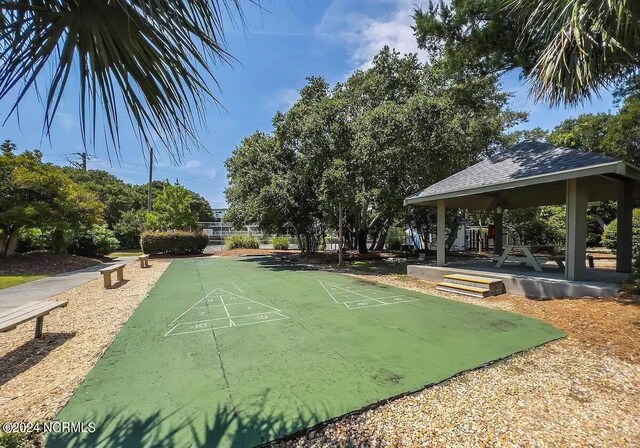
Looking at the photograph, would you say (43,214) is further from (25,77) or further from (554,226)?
(554,226)

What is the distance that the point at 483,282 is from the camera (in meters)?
8.15

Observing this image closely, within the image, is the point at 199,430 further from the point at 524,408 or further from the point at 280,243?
the point at 280,243

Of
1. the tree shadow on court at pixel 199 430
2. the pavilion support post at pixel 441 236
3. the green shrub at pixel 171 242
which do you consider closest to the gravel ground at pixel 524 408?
the tree shadow on court at pixel 199 430

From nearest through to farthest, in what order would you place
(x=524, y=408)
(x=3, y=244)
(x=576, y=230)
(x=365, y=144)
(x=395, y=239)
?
(x=524, y=408), (x=576, y=230), (x=365, y=144), (x=3, y=244), (x=395, y=239)

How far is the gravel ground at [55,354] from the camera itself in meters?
3.04

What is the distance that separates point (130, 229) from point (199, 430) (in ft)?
101

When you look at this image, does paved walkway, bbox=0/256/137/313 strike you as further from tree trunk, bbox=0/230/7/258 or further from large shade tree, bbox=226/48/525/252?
large shade tree, bbox=226/48/525/252

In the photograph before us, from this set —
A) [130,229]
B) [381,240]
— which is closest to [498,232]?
[381,240]

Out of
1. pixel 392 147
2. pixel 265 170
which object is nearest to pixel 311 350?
pixel 392 147

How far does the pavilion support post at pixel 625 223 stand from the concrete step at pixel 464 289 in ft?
13.0

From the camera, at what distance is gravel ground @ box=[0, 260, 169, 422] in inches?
120

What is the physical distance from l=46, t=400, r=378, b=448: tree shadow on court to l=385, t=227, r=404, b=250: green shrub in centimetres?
2483

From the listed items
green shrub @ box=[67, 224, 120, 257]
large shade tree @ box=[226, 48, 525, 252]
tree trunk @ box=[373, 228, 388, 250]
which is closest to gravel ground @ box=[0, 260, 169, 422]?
large shade tree @ box=[226, 48, 525, 252]

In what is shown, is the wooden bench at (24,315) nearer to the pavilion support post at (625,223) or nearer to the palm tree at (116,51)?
the palm tree at (116,51)
